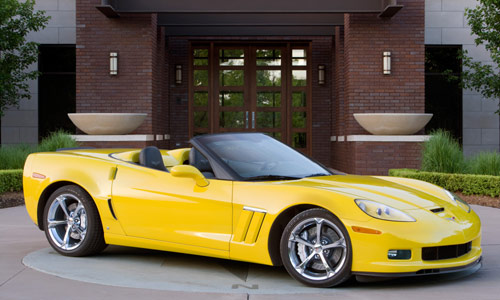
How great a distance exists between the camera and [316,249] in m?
5.00

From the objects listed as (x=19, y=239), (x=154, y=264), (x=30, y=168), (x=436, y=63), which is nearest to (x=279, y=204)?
(x=154, y=264)

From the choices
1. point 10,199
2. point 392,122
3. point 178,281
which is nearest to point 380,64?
point 392,122

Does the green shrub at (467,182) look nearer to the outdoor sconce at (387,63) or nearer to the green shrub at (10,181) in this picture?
the outdoor sconce at (387,63)

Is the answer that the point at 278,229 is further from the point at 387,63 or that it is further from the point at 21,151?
the point at 387,63

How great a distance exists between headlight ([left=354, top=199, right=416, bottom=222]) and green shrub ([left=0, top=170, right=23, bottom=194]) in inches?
321

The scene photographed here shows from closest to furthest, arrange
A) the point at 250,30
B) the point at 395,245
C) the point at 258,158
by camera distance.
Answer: the point at 395,245 → the point at 258,158 → the point at 250,30

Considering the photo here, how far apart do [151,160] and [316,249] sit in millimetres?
1880

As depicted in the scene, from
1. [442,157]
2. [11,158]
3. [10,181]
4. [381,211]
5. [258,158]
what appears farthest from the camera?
[11,158]

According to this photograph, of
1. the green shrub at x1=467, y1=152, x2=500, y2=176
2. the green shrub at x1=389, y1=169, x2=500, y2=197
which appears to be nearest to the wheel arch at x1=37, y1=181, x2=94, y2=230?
the green shrub at x1=389, y1=169, x2=500, y2=197

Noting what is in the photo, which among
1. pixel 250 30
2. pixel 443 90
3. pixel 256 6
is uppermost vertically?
pixel 256 6

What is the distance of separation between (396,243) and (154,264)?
88.9 inches

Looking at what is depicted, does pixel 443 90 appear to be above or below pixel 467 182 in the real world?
above

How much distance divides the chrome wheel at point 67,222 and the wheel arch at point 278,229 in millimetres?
1949

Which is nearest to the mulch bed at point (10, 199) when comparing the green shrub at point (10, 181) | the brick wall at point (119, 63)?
the green shrub at point (10, 181)
